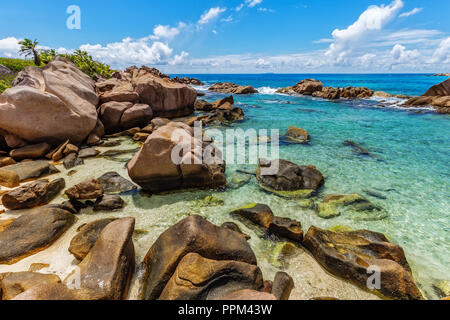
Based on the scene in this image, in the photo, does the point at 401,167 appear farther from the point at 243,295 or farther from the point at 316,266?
the point at 243,295

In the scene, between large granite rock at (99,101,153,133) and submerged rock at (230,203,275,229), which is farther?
large granite rock at (99,101,153,133)

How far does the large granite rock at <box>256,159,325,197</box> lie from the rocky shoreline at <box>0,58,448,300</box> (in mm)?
41

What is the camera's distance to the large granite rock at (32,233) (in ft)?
14.8

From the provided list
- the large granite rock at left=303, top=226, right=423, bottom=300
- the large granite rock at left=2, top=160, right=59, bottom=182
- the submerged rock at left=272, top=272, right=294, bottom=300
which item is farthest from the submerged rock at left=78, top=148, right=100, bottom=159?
the large granite rock at left=303, top=226, right=423, bottom=300

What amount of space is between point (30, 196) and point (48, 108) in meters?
5.73

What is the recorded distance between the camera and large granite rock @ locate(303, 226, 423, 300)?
385 centimetres

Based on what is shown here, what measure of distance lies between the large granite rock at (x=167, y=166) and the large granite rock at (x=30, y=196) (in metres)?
2.45

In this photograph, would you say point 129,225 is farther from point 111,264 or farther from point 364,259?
point 364,259

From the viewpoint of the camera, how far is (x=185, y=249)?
3.89 meters

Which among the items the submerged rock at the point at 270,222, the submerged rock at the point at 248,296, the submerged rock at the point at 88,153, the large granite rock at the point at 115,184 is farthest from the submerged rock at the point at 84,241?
the submerged rock at the point at 88,153

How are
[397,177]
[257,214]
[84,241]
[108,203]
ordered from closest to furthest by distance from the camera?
[84,241] < [257,214] < [108,203] < [397,177]

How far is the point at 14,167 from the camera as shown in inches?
319

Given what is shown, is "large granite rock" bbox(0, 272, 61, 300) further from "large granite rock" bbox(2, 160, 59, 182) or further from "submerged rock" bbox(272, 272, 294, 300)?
"large granite rock" bbox(2, 160, 59, 182)

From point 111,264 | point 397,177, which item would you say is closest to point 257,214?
point 111,264
